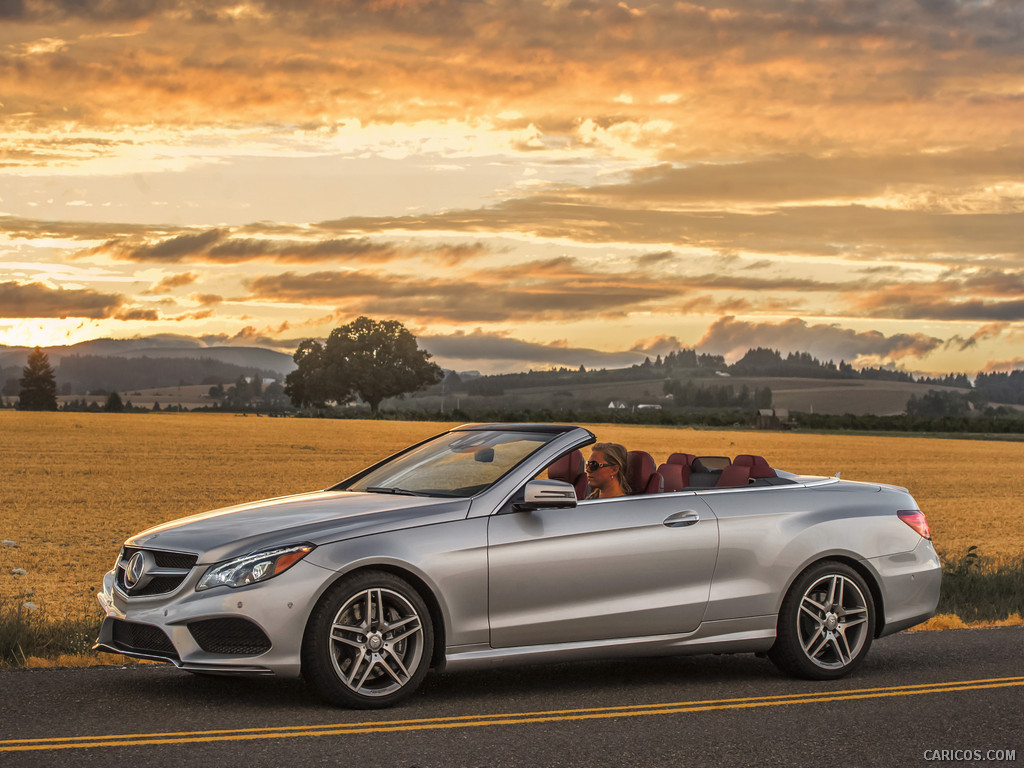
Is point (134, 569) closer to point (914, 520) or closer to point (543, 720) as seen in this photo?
point (543, 720)

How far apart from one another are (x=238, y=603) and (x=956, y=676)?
462cm

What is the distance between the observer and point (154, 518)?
2614 centimetres

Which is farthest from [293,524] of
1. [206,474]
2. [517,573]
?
[206,474]

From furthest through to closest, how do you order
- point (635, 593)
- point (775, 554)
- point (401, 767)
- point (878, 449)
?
1. point (878, 449)
2. point (775, 554)
3. point (635, 593)
4. point (401, 767)

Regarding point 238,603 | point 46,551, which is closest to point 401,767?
point 238,603

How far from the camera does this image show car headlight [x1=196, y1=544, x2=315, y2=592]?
691 cm

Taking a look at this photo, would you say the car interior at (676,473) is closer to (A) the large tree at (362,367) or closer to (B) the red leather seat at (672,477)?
(B) the red leather seat at (672,477)

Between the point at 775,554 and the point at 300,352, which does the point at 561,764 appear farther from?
the point at 300,352

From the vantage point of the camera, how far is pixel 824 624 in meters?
8.47

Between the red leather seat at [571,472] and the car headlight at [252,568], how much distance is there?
5.84 feet

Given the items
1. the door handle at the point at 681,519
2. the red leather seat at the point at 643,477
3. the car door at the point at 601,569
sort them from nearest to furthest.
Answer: the car door at the point at 601,569 → the door handle at the point at 681,519 → the red leather seat at the point at 643,477

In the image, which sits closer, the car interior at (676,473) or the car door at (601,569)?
the car door at (601,569)

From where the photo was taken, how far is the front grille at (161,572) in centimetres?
708

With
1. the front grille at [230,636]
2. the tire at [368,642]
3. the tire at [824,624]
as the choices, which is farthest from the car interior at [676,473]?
the front grille at [230,636]
